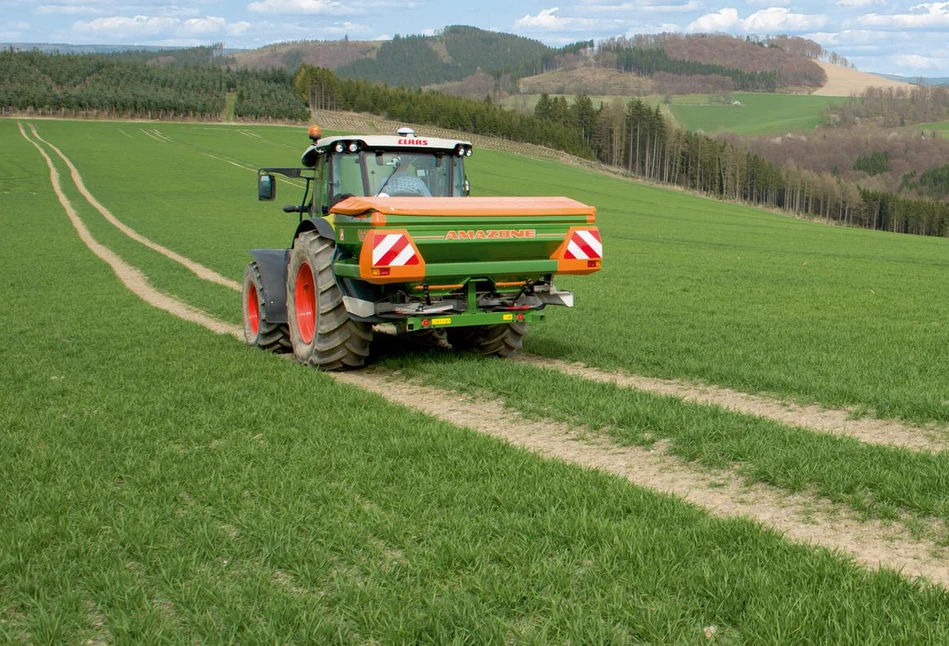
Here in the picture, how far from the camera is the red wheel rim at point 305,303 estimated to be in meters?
11.8

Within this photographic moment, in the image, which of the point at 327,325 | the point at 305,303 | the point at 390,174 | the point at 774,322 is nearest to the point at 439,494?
the point at 327,325

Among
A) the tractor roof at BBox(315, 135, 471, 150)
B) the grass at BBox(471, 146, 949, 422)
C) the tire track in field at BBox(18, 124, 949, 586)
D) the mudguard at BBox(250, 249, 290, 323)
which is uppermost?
the tractor roof at BBox(315, 135, 471, 150)

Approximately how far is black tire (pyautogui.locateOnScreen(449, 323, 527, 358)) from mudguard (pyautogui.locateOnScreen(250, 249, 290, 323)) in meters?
2.54

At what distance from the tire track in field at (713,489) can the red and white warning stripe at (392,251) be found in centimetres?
145

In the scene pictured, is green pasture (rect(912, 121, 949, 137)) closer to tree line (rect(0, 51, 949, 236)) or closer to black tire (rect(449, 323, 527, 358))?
tree line (rect(0, 51, 949, 236))

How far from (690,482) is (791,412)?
103 inches

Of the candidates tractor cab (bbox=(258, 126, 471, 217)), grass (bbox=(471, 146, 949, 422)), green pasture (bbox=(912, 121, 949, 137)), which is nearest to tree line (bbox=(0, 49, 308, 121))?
grass (bbox=(471, 146, 949, 422))

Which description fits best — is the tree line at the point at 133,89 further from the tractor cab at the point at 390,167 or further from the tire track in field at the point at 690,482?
the tire track in field at the point at 690,482

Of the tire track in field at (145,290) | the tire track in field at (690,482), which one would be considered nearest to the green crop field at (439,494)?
the tire track in field at (690,482)

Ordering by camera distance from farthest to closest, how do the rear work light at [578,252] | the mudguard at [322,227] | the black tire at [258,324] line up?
the black tire at [258,324] → the mudguard at [322,227] → the rear work light at [578,252]

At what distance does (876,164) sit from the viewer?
16888cm

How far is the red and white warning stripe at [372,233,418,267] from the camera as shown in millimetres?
9688

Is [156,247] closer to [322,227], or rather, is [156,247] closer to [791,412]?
[322,227]

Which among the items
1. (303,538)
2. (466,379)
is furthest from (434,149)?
(303,538)
